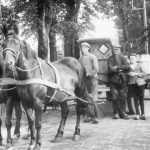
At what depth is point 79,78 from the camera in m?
9.45

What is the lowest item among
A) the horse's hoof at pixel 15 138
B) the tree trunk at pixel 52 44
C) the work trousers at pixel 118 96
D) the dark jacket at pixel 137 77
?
the horse's hoof at pixel 15 138

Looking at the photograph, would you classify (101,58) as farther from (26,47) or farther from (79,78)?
(26,47)

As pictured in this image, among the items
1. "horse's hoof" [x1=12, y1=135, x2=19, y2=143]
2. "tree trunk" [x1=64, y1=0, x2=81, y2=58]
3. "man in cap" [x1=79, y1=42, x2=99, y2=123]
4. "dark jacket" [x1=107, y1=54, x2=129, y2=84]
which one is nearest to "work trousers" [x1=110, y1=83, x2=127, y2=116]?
"dark jacket" [x1=107, y1=54, x2=129, y2=84]

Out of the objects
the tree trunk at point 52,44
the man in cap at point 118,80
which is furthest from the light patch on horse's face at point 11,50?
the tree trunk at point 52,44

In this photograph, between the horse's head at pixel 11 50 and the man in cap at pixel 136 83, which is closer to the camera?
the horse's head at pixel 11 50

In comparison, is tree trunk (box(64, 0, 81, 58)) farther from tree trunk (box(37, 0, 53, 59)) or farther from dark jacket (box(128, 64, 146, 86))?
dark jacket (box(128, 64, 146, 86))

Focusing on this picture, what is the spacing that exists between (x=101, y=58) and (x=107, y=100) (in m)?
2.96

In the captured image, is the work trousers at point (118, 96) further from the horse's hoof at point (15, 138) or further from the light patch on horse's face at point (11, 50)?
the light patch on horse's face at point (11, 50)

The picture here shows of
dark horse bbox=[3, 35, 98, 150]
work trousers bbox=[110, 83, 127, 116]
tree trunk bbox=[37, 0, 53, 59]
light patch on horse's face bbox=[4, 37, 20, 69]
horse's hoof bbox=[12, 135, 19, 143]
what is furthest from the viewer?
tree trunk bbox=[37, 0, 53, 59]

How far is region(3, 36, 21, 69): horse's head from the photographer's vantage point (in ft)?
22.3

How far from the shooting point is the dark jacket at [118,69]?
41.6 ft

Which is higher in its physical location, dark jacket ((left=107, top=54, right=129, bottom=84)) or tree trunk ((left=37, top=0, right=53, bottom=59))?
tree trunk ((left=37, top=0, right=53, bottom=59))

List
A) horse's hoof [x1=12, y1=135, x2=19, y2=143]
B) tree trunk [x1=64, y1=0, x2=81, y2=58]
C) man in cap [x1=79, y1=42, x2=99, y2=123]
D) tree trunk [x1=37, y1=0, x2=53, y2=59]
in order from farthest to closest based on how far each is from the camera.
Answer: tree trunk [x1=64, y1=0, x2=81, y2=58]
tree trunk [x1=37, y1=0, x2=53, y2=59]
man in cap [x1=79, y1=42, x2=99, y2=123]
horse's hoof [x1=12, y1=135, x2=19, y2=143]

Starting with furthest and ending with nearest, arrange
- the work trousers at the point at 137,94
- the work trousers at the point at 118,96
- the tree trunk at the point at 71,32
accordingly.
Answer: the tree trunk at the point at 71,32
the work trousers at the point at 118,96
the work trousers at the point at 137,94
